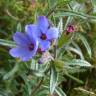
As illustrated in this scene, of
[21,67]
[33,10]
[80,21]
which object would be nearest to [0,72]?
[21,67]

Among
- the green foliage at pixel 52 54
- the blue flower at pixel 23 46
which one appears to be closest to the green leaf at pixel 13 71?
the green foliage at pixel 52 54

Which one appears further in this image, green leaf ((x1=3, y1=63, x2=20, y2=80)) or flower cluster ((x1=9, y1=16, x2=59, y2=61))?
green leaf ((x1=3, y1=63, x2=20, y2=80))

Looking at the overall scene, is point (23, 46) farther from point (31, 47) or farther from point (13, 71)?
point (13, 71)

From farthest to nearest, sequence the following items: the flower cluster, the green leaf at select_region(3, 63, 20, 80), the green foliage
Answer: the green leaf at select_region(3, 63, 20, 80) < the green foliage < the flower cluster

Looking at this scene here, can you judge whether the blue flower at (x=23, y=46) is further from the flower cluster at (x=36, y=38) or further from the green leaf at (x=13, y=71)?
the green leaf at (x=13, y=71)

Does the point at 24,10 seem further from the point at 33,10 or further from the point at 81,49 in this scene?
the point at 81,49

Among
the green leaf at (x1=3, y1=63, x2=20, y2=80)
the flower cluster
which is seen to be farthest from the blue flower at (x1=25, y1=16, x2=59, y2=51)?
the green leaf at (x1=3, y1=63, x2=20, y2=80)

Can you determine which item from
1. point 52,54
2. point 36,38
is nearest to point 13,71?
point 52,54

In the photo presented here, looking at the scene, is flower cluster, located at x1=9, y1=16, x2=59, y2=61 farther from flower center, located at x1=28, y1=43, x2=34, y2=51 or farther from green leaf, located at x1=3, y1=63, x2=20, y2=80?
green leaf, located at x1=3, y1=63, x2=20, y2=80
